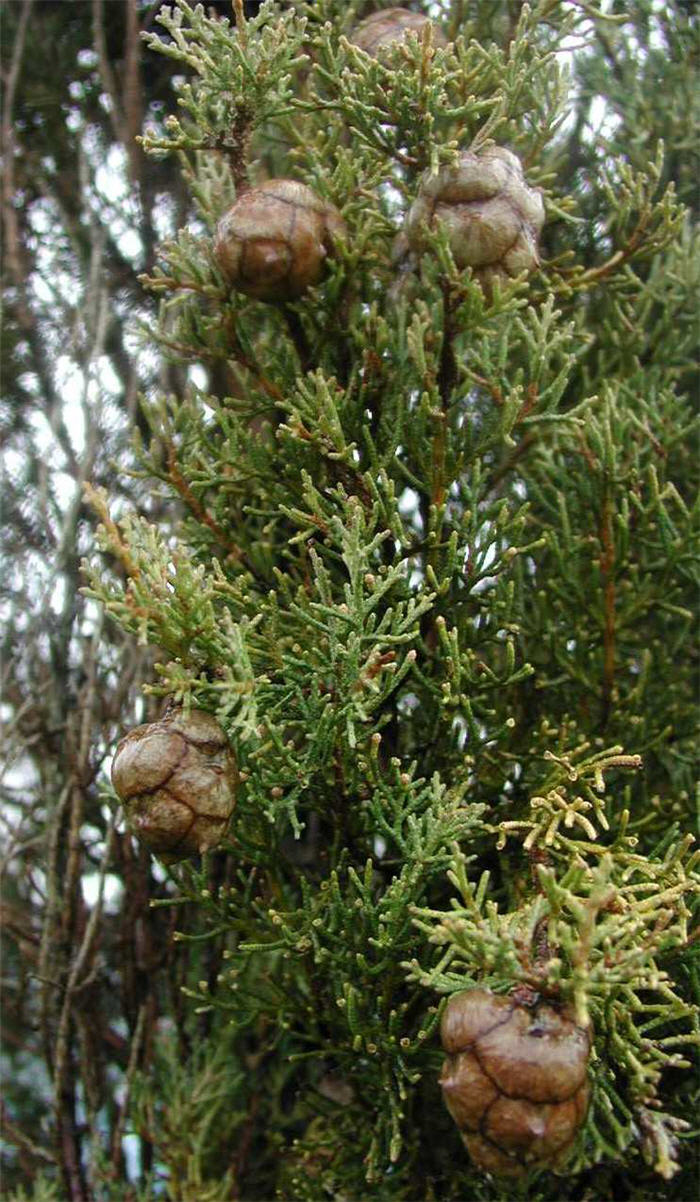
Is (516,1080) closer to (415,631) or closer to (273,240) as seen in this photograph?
(415,631)

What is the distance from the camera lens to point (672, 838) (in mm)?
1533

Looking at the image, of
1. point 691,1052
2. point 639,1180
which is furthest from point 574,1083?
point 639,1180

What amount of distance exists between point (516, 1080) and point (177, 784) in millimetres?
463

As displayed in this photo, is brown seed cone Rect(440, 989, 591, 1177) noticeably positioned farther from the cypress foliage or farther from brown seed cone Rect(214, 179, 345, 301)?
brown seed cone Rect(214, 179, 345, 301)

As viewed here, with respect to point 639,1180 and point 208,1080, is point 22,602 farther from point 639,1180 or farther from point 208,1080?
point 639,1180

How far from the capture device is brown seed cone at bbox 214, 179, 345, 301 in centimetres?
146

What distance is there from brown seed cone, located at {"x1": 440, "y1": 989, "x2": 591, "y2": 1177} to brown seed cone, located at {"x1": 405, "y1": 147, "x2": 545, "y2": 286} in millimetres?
913

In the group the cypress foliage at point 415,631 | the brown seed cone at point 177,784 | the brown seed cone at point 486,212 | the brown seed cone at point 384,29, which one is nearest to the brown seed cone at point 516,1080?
the cypress foliage at point 415,631

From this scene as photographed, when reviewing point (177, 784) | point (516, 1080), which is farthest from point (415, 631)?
point (516, 1080)

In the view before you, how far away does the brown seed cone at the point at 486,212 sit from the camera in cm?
146

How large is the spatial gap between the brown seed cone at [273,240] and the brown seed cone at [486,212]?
15cm

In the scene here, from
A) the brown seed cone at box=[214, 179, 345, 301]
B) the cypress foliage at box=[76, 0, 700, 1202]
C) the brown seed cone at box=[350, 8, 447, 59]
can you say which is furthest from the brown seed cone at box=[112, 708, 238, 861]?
the brown seed cone at box=[350, 8, 447, 59]

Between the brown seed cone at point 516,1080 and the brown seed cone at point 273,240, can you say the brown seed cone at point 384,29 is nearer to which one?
the brown seed cone at point 273,240

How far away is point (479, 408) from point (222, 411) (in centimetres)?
60
